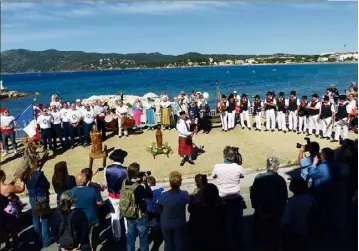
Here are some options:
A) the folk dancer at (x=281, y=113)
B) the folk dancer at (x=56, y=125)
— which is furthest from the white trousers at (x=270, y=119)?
the folk dancer at (x=56, y=125)

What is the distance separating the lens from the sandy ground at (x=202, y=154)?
9867mm

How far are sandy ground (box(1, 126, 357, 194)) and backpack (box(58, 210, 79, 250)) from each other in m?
5.04

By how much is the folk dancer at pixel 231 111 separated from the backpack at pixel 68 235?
941cm

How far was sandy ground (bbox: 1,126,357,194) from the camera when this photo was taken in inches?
388

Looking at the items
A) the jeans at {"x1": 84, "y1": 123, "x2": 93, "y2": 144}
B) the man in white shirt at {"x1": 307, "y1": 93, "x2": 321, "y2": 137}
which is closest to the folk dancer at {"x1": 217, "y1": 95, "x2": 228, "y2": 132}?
the man in white shirt at {"x1": 307, "y1": 93, "x2": 321, "y2": 137}

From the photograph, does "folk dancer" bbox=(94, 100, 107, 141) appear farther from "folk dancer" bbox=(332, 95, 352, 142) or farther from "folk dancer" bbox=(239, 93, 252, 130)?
"folk dancer" bbox=(332, 95, 352, 142)

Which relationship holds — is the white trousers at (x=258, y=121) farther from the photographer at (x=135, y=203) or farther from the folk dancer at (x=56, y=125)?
the photographer at (x=135, y=203)

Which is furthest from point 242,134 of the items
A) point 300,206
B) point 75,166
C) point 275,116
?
point 300,206

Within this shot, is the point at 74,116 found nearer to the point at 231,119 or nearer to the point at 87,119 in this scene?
the point at 87,119

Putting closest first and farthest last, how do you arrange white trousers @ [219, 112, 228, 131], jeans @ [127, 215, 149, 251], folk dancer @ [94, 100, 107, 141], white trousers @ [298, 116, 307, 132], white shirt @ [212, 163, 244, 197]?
jeans @ [127, 215, 149, 251], white shirt @ [212, 163, 244, 197], folk dancer @ [94, 100, 107, 141], white trousers @ [298, 116, 307, 132], white trousers @ [219, 112, 228, 131]

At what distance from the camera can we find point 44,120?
34.9 ft

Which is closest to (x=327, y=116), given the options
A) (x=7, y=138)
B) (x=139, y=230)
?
(x=139, y=230)

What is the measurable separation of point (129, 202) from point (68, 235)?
844mm

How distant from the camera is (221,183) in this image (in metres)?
5.22
